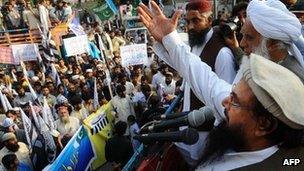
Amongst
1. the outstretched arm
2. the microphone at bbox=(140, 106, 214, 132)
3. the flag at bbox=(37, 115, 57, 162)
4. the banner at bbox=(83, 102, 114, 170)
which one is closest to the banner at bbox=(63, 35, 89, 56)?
the banner at bbox=(83, 102, 114, 170)

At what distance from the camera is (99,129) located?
7.30m

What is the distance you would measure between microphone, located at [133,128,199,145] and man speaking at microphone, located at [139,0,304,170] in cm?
11

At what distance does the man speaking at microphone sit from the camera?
4.64ft

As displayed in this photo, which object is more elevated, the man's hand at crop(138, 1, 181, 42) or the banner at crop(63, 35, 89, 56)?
the man's hand at crop(138, 1, 181, 42)

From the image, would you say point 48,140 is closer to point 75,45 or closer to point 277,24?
point 277,24

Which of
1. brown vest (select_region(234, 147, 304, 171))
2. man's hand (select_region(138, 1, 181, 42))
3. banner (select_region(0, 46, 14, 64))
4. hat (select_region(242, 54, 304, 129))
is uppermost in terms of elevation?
man's hand (select_region(138, 1, 181, 42))

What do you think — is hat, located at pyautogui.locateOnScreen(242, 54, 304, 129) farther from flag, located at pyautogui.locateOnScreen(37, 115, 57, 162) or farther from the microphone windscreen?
flag, located at pyautogui.locateOnScreen(37, 115, 57, 162)

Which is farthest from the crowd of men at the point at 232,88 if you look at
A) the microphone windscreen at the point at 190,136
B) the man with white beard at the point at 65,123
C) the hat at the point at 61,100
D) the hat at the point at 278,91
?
the hat at the point at 61,100

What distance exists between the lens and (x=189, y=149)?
2355 millimetres

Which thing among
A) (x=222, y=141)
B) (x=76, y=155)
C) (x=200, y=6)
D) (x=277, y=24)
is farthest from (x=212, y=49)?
(x=76, y=155)

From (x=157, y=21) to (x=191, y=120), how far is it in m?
0.65

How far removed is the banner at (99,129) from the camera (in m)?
7.07

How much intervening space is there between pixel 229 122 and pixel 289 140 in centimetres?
22

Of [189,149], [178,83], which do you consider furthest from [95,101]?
[189,149]
